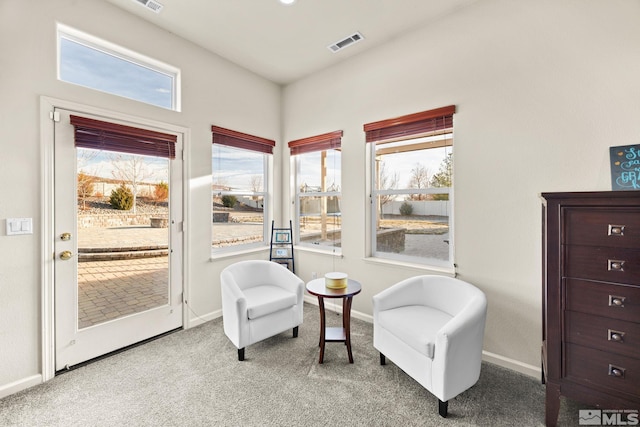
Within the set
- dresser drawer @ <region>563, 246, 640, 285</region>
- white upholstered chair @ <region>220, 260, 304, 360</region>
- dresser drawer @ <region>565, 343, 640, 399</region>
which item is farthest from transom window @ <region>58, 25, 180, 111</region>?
dresser drawer @ <region>565, 343, 640, 399</region>

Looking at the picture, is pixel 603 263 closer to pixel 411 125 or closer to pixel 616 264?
pixel 616 264

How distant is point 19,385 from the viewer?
2023mm

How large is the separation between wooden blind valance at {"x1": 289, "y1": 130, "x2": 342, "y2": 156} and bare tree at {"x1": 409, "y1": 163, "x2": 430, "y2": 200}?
1.00m

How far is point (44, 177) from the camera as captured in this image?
213 centimetres

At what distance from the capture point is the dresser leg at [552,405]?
1628 millimetres

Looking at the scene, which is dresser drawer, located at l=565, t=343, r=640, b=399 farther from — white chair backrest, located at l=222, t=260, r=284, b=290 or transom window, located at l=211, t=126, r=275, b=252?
transom window, located at l=211, t=126, r=275, b=252

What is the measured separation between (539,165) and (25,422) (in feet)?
13.1

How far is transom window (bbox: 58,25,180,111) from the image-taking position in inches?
91.2

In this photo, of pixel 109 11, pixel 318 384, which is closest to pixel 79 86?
pixel 109 11

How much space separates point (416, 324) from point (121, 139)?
3009 mm

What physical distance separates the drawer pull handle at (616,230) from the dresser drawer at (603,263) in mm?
80

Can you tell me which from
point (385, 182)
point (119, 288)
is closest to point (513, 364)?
point (385, 182)

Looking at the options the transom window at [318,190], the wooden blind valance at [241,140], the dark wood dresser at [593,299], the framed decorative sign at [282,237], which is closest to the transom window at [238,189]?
the wooden blind valance at [241,140]

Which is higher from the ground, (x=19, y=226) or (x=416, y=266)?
(x=19, y=226)
